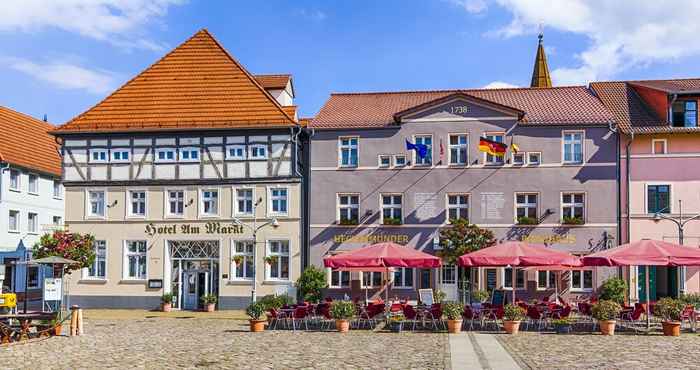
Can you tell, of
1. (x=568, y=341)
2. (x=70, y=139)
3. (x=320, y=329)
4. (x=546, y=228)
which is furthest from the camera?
(x=70, y=139)

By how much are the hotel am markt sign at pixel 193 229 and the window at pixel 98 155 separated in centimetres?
373

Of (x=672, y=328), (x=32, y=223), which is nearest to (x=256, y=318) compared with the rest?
(x=672, y=328)

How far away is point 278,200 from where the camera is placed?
1350 inches

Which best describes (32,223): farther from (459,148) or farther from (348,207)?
(459,148)

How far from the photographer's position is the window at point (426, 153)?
33688mm

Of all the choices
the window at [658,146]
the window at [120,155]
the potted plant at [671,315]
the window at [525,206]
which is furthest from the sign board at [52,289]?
the window at [658,146]

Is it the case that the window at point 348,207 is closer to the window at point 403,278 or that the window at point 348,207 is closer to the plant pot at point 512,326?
the window at point 403,278

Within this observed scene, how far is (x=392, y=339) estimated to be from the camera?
21.0m

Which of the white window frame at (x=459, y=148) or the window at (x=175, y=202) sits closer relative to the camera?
the white window frame at (x=459, y=148)

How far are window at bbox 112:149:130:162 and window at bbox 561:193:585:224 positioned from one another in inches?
743

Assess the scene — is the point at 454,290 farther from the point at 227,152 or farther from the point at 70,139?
the point at 70,139

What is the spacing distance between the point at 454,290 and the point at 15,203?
23147 mm

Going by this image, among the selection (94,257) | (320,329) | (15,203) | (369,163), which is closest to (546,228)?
(369,163)

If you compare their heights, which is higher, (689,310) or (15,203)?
(15,203)
